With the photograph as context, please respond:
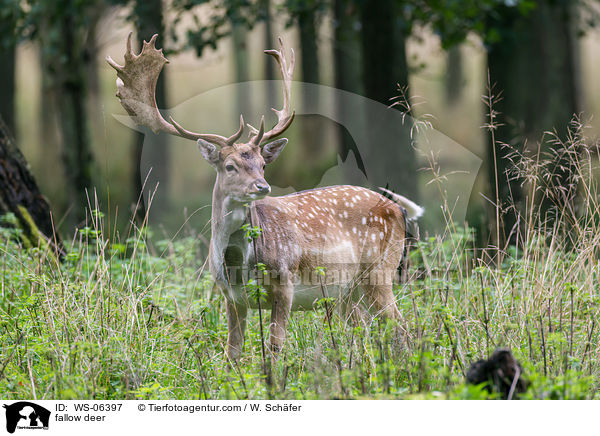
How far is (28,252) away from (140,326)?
171cm

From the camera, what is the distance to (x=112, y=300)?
15.5ft

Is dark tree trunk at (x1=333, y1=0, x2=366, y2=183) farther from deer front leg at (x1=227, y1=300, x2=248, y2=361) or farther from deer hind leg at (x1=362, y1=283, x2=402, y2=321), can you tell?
deer front leg at (x1=227, y1=300, x2=248, y2=361)

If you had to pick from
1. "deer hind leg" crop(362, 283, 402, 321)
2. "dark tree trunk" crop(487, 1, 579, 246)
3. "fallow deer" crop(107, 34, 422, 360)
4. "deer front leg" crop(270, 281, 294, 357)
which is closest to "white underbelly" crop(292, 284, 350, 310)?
"fallow deer" crop(107, 34, 422, 360)

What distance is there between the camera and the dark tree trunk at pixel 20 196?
6.38 metres

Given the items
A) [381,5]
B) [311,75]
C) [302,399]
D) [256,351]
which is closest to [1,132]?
[256,351]

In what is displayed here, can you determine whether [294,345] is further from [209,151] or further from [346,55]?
[346,55]

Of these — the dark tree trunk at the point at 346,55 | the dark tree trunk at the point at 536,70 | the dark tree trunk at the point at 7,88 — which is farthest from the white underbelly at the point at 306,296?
the dark tree trunk at the point at 7,88

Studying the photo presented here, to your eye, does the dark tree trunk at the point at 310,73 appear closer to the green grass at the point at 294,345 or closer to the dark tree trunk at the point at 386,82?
the dark tree trunk at the point at 386,82

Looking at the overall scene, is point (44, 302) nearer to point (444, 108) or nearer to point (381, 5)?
point (381, 5)
